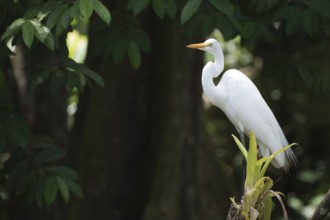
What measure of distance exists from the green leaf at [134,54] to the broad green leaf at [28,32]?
2.39 ft

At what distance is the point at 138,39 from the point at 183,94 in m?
1.21

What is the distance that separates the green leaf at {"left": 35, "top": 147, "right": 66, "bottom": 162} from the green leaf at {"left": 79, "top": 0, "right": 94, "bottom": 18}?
0.95 meters

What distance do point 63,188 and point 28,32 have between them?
32.9 inches

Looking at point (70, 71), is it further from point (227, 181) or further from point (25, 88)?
point (227, 181)

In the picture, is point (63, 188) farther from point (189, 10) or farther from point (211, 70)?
point (189, 10)

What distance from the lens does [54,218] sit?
480 cm

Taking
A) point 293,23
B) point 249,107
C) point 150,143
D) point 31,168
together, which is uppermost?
point 293,23

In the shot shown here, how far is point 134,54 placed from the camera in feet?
12.2

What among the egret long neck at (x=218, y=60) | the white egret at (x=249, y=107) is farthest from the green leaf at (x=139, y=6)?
the white egret at (x=249, y=107)

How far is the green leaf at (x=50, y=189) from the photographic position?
3.44 meters

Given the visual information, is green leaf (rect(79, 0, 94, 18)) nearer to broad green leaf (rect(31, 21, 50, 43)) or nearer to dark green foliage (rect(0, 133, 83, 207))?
broad green leaf (rect(31, 21, 50, 43))

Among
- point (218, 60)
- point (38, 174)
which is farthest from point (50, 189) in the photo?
point (218, 60)

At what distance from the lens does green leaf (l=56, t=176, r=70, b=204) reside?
3.44m

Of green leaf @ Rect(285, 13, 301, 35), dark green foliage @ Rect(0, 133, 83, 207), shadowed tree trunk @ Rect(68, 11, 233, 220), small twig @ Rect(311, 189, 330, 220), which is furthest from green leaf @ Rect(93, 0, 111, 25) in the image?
shadowed tree trunk @ Rect(68, 11, 233, 220)
